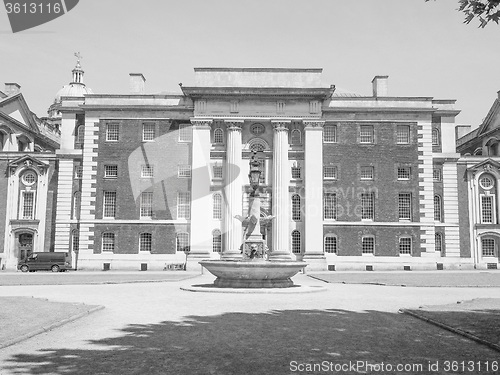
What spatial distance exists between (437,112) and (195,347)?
47.0 meters

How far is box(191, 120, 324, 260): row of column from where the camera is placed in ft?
157

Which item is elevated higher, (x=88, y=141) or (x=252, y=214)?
(x=88, y=141)

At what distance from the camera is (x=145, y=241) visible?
162 ft

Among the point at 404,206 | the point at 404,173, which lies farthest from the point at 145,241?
the point at 404,173

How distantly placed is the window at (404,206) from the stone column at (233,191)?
1478 centimetres

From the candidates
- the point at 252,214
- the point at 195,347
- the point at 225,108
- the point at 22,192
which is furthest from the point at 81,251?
the point at 195,347

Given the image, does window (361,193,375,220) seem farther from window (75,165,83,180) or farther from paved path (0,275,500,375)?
paved path (0,275,500,375)

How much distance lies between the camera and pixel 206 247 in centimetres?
4781

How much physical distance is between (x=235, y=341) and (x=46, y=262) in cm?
3993

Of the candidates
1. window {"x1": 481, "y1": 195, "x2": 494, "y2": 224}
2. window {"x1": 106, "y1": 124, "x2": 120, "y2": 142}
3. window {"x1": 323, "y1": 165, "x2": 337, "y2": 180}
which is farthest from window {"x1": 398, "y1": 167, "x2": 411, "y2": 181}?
window {"x1": 106, "y1": 124, "x2": 120, "y2": 142}

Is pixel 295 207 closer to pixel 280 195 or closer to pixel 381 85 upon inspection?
pixel 280 195

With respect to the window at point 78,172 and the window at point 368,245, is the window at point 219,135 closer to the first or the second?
the window at point 78,172

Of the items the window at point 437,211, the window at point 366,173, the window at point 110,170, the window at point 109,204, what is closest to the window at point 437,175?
the window at point 437,211

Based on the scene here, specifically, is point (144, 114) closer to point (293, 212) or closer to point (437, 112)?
point (293, 212)
